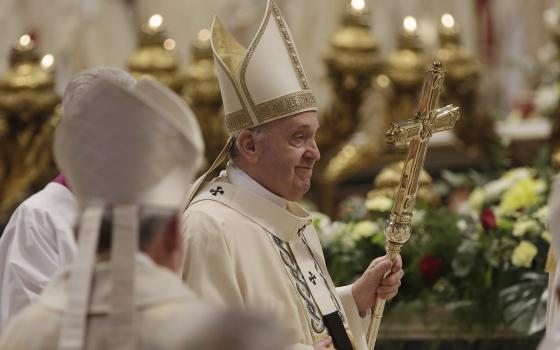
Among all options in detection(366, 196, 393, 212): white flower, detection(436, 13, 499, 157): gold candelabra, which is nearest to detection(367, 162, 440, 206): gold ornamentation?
detection(366, 196, 393, 212): white flower

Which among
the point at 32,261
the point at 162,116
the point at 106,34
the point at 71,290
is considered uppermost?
the point at 162,116

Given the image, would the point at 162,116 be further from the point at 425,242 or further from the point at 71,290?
the point at 425,242

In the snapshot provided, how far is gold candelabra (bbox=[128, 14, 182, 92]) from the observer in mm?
9266

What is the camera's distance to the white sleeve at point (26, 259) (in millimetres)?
4797

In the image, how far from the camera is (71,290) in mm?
2861

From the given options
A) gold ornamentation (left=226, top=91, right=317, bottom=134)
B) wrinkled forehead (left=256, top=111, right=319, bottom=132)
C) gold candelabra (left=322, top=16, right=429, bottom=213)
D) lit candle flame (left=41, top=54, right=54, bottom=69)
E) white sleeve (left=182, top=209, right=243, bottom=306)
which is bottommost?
gold candelabra (left=322, top=16, right=429, bottom=213)

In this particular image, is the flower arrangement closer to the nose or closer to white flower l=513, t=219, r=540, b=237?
white flower l=513, t=219, r=540, b=237

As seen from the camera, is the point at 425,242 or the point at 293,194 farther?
the point at 425,242

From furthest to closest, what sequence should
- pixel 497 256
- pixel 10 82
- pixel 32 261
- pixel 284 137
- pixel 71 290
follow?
pixel 10 82, pixel 497 256, pixel 32 261, pixel 284 137, pixel 71 290

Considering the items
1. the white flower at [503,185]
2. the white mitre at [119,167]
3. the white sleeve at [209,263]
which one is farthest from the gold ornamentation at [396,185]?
the white mitre at [119,167]

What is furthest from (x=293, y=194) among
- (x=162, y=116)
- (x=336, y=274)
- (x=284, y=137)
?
(x=336, y=274)

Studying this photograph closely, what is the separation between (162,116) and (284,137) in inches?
61.5

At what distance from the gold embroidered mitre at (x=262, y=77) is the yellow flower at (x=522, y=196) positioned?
2.22 metres

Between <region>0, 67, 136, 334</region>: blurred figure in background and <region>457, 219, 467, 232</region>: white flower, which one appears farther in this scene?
<region>457, 219, 467, 232</region>: white flower
